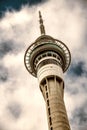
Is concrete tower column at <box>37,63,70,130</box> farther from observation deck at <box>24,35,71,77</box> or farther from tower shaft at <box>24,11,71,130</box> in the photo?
observation deck at <box>24,35,71,77</box>

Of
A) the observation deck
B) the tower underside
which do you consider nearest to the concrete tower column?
the tower underside

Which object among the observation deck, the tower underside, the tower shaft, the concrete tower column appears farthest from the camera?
the observation deck

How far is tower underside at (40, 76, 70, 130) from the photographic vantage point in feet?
226

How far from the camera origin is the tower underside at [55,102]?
6887cm

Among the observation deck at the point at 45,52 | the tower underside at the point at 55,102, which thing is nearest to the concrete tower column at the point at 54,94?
the tower underside at the point at 55,102

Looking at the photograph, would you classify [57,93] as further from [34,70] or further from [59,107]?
[34,70]

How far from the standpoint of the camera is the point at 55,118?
69625mm

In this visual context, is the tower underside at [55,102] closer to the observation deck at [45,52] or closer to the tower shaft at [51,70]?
the tower shaft at [51,70]

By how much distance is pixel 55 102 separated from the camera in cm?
7275

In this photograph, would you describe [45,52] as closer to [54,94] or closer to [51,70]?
[51,70]

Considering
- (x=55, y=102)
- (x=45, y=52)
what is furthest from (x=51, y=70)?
(x=55, y=102)

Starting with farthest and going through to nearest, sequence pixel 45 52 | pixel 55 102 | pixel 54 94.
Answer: pixel 45 52, pixel 54 94, pixel 55 102

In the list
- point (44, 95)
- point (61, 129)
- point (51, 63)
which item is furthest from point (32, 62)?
point (61, 129)

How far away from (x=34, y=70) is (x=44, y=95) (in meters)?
15.0
